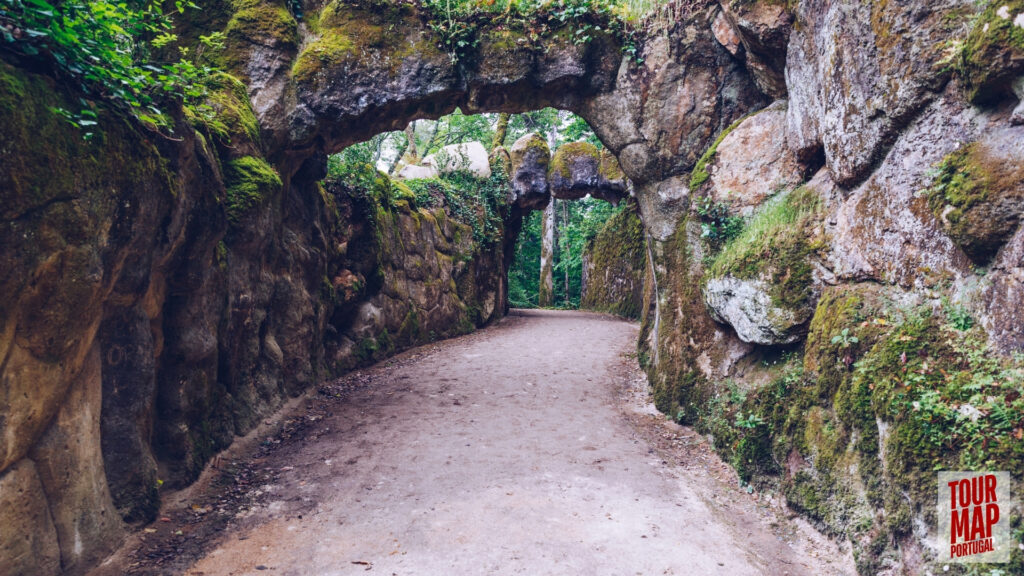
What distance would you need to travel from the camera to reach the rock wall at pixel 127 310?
2732mm

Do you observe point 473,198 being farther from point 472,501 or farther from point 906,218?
point 906,218

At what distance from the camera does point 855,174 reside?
14.8 feet

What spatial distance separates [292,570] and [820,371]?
436 centimetres

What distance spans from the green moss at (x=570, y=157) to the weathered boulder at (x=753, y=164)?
10.9 metres

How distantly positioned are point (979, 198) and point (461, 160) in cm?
1346

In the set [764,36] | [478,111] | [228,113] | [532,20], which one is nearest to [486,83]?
[478,111]

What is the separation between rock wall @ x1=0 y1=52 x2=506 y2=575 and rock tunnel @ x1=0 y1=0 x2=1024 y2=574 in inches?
0.8

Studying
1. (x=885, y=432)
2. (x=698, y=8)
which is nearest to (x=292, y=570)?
(x=885, y=432)

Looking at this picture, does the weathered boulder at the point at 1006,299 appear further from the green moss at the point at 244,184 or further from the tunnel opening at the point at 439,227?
the tunnel opening at the point at 439,227

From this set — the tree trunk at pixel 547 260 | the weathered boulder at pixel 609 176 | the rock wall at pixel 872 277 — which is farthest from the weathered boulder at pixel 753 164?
the tree trunk at pixel 547 260

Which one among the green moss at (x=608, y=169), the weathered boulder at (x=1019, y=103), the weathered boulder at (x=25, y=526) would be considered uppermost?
the green moss at (x=608, y=169)

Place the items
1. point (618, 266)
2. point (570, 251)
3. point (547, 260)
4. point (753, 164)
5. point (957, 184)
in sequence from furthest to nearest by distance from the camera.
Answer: point (570, 251) → point (547, 260) → point (618, 266) → point (753, 164) → point (957, 184)

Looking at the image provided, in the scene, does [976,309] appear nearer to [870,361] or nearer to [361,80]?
[870,361]

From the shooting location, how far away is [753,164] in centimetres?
627
